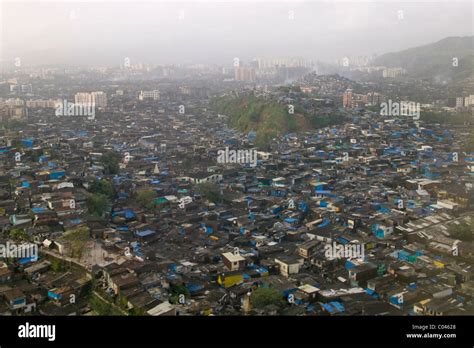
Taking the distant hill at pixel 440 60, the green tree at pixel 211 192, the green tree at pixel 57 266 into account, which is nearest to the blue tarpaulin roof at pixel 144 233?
the green tree at pixel 57 266

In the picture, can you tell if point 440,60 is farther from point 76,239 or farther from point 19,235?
point 19,235

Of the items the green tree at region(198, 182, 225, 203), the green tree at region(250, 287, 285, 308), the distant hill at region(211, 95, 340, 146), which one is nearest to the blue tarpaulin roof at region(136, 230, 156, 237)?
the green tree at region(198, 182, 225, 203)

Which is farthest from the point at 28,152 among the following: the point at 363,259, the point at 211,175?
the point at 363,259

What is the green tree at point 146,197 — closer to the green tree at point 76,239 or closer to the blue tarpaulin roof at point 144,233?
the blue tarpaulin roof at point 144,233

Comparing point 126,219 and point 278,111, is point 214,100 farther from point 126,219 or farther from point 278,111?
point 126,219

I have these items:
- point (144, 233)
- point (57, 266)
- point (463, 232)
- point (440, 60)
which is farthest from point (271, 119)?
point (440, 60)

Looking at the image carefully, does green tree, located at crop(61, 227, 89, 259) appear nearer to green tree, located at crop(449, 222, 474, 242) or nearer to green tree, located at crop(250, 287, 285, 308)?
green tree, located at crop(250, 287, 285, 308)
